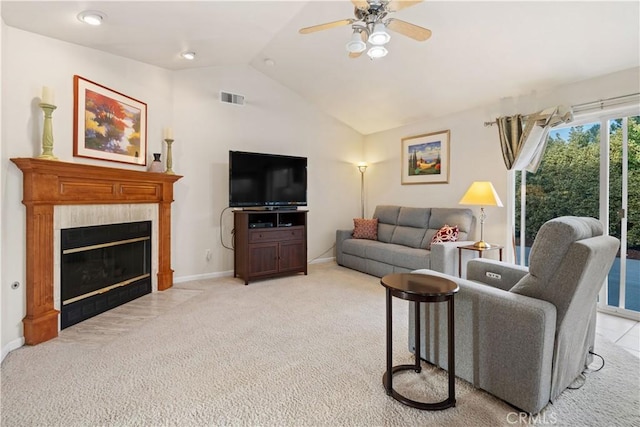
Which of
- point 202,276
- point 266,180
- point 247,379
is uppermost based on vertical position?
point 266,180

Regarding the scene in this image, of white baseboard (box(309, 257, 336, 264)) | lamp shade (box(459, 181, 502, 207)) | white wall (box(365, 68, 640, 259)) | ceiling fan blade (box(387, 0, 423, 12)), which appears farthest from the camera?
white baseboard (box(309, 257, 336, 264))

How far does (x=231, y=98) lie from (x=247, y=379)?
391 centimetres

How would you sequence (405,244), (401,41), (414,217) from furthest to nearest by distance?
(414,217)
(405,244)
(401,41)

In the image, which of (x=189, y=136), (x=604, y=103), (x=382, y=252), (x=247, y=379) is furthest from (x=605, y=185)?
(x=189, y=136)

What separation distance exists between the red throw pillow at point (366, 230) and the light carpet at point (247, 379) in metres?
2.16

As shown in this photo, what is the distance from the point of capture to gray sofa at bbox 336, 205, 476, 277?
389 centimetres

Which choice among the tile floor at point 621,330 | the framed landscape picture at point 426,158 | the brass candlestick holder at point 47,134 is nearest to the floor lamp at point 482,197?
the framed landscape picture at point 426,158

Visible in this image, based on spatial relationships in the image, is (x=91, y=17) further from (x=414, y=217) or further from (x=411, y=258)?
(x=414, y=217)

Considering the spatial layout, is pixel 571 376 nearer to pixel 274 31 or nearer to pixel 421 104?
pixel 421 104

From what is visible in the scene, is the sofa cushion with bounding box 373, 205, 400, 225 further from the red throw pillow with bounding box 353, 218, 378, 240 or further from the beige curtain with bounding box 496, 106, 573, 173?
the beige curtain with bounding box 496, 106, 573, 173

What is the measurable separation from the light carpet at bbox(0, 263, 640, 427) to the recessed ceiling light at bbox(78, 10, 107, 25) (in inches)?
102

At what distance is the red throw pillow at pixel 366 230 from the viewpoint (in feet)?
17.3

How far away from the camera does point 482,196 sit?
3627 mm

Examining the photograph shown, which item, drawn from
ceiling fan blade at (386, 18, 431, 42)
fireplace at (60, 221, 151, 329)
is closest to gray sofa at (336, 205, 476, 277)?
ceiling fan blade at (386, 18, 431, 42)
